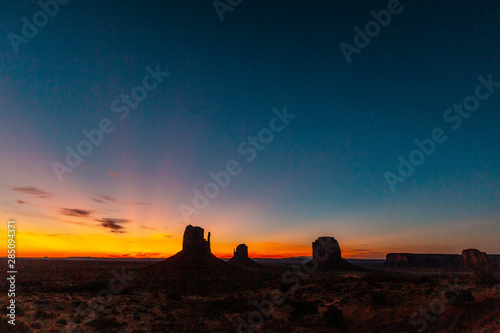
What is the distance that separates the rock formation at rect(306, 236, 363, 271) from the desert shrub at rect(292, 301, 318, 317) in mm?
76602

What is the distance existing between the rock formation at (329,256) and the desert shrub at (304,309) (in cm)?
7660

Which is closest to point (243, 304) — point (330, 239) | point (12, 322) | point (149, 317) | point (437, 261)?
point (149, 317)

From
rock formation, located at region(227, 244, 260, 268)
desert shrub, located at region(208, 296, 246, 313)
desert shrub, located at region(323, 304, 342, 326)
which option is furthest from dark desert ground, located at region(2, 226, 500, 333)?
rock formation, located at region(227, 244, 260, 268)

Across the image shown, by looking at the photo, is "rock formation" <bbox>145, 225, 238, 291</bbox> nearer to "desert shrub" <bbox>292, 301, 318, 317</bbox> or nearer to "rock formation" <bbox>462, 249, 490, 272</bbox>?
"desert shrub" <bbox>292, 301, 318, 317</bbox>

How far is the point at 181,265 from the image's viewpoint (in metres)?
77.1

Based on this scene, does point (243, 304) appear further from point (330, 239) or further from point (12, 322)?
point (330, 239)

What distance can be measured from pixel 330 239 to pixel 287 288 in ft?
258

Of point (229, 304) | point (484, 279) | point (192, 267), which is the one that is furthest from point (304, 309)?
point (192, 267)

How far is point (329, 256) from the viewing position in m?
107

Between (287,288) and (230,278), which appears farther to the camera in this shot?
(230,278)

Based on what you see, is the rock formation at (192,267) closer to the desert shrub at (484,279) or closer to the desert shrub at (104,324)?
the desert shrub at (104,324)

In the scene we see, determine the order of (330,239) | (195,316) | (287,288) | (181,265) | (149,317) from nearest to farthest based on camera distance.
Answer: (149,317) < (195,316) < (287,288) < (181,265) < (330,239)

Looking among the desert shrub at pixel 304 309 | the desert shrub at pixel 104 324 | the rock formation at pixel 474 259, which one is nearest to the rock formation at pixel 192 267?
the desert shrub at pixel 304 309

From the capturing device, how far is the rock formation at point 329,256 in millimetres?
103438
